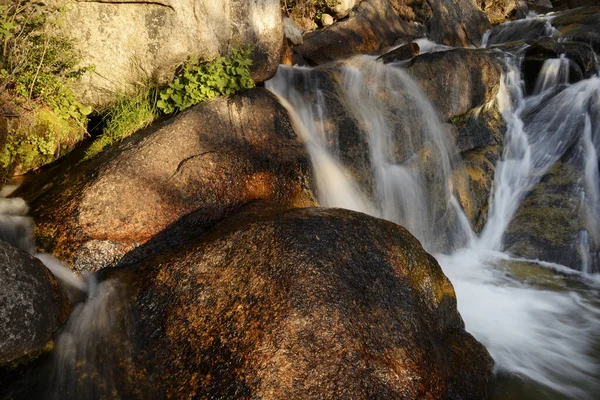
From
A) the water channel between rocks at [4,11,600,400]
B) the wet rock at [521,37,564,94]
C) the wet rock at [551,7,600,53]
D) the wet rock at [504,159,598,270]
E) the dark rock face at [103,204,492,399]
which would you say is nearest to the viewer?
the dark rock face at [103,204,492,399]

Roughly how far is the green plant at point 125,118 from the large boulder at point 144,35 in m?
0.31

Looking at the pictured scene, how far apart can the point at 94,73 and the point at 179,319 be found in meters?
4.04

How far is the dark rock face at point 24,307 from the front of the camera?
9.18ft

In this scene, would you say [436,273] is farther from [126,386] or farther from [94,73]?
[94,73]

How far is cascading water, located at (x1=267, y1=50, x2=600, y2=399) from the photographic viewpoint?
473 centimetres

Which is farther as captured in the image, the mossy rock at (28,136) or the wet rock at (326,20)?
the wet rock at (326,20)

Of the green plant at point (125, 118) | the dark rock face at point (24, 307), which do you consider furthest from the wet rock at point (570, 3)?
the dark rock face at point (24, 307)

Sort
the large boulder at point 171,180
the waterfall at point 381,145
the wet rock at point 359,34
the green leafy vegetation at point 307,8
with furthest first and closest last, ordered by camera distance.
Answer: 1. the green leafy vegetation at point 307,8
2. the wet rock at point 359,34
3. the waterfall at point 381,145
4. the large boulder at point 171,180

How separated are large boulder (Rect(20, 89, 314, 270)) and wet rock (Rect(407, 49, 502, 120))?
12.6 feet

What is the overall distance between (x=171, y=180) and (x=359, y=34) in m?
8.61

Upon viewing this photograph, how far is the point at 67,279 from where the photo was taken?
3.76 m

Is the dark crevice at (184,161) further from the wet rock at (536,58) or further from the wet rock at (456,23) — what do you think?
the wet rock at (456,23)

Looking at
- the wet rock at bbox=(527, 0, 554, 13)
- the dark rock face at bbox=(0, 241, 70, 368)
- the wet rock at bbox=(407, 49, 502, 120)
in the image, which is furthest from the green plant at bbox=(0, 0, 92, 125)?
the wet rock at bbox=(527, 0, 554, 13)

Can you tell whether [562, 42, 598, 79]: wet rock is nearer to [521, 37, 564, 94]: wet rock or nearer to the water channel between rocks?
[521, 37, 564, 94]: wet rock
